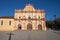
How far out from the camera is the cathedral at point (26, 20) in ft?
155

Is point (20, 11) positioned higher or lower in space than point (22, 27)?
higher

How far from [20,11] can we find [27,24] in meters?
5.36

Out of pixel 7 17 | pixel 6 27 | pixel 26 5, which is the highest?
pixel 26 5

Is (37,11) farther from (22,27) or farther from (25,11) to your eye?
(22,27)

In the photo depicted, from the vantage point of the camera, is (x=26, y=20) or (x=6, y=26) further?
(x=6, y=26)

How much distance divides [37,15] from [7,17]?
36.6ft

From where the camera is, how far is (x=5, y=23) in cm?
4909

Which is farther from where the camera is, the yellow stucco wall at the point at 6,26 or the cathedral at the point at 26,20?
the yellow stucco wall at the point at 6,26

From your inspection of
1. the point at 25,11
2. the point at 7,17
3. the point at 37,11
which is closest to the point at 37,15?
the point at 37,11

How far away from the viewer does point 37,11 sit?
4812cm

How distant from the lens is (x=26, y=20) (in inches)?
1887

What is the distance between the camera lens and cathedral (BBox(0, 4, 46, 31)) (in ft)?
155

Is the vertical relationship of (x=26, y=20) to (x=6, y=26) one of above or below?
above

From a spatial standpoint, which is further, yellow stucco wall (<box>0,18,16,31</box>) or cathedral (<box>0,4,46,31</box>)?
yellow stucco wall (<box>0,18,16,31</box>)
